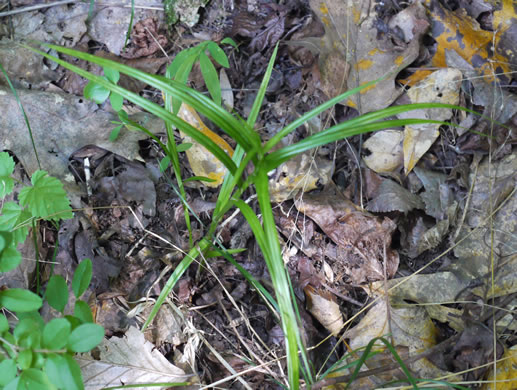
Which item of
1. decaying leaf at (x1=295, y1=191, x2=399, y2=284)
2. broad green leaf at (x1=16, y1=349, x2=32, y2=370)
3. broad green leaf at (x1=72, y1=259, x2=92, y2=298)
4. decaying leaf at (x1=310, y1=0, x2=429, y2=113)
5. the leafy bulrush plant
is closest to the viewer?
broad green leaf at (x1=16, y1=349, x2=32, y2=370)

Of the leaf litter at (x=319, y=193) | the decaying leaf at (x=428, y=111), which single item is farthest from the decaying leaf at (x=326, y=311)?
the decaying leaf at (x=428, y=111)

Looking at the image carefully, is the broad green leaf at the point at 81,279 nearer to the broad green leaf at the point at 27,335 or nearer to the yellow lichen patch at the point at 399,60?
the broad green leaf at the point at 27,335

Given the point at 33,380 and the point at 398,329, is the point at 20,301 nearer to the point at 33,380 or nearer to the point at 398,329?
the point at 33,380

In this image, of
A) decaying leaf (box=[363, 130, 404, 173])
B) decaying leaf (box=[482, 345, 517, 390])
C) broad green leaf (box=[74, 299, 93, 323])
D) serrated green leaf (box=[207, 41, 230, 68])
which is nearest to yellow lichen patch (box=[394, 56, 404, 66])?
decaying leaf (box=[363, 130, 404, 173])

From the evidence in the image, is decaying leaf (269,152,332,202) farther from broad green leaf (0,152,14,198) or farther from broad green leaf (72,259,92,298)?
broad green leaf (0,152,14,198)

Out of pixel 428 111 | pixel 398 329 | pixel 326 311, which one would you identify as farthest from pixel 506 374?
pixel 428 111

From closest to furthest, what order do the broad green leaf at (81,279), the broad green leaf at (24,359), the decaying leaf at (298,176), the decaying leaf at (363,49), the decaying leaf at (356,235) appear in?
the broad green leaf at (24,359)
the broad green leaf at (81,279)
the decaying leaf at (356,235)
the decaying leaf at (298,176)
the decaying leaf at (363,49)

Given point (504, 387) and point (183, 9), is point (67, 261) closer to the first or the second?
point (183, 9)
